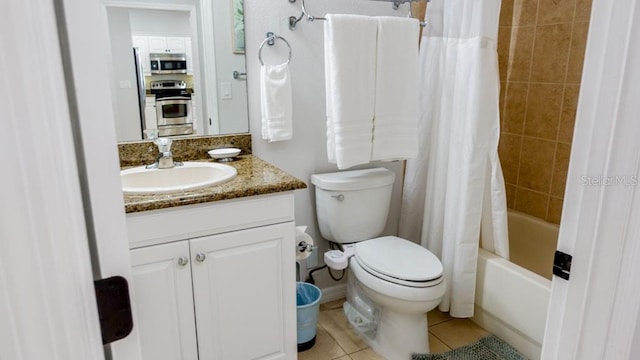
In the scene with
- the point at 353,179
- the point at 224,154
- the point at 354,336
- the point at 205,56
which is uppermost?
the point at 205,56

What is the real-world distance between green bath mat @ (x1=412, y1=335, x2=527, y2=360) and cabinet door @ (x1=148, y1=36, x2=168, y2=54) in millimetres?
1711

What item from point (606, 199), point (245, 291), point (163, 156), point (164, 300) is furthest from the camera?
point (163, 156)

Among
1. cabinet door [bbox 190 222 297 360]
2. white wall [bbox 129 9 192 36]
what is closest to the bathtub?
cabinet door [bbox 190 222 297 360]

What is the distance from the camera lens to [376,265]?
1.93m

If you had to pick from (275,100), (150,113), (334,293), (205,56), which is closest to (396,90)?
(275,100)

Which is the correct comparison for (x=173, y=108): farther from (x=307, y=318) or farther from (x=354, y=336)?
(x=354, y=336)

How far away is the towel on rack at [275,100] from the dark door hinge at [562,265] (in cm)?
136

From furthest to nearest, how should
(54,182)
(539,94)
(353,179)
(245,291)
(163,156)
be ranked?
(539,94) → (353,179) → (163,156) → (245,291) → (54,182)

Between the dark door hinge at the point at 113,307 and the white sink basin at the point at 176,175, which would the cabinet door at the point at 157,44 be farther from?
the dark door hinge at the point at 113,307

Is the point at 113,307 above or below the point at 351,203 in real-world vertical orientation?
above

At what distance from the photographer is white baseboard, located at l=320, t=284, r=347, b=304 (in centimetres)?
247

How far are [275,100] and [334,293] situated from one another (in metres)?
1.15

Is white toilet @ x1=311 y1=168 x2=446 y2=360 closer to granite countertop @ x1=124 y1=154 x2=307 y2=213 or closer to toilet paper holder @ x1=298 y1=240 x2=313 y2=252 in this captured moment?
toilet paper holder @ x1=298 y1=240 x2=313 y2=252

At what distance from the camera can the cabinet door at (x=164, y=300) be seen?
146 cm
